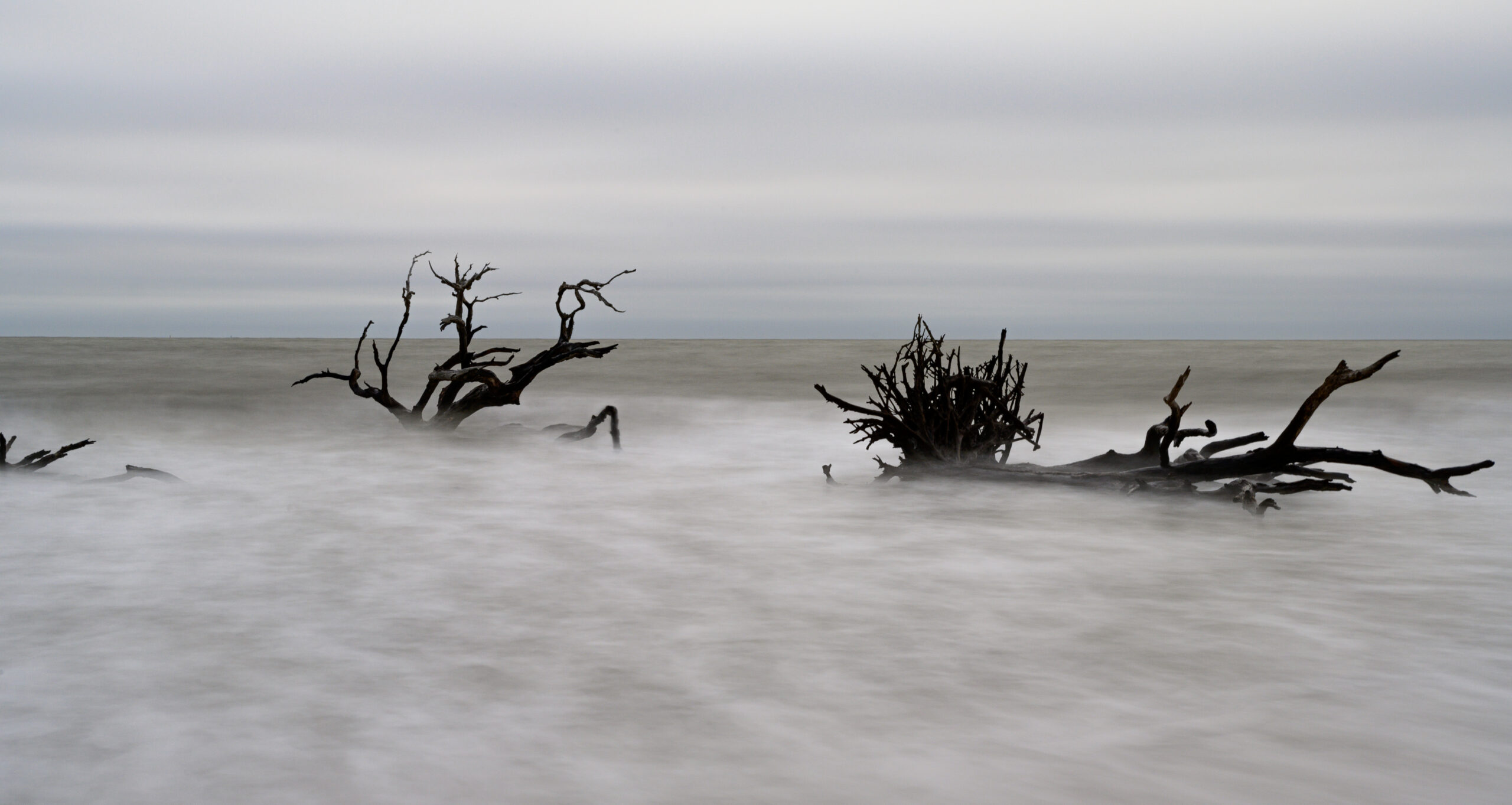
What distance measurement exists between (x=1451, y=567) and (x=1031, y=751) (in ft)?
11.0

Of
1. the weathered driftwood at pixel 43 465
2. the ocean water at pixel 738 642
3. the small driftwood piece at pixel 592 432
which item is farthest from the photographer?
the small driftwood piece at pixel 592 432

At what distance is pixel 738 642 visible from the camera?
398cm

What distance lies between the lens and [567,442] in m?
10.8

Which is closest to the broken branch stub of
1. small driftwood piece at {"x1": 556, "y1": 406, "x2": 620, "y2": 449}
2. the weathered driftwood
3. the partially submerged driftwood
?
the partially submerged driftwood

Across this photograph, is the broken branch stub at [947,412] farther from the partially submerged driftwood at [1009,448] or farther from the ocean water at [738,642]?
the ocean water at [738,642]

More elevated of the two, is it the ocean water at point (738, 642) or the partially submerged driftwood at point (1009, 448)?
the partially submerged driftwood at point (1009, 448)

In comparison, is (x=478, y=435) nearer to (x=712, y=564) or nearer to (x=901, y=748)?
(x=712, y=564)

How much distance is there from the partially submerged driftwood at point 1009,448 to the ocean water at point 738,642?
0.55ft

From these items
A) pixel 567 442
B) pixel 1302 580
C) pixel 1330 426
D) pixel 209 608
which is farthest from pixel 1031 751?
pixel 1330 426

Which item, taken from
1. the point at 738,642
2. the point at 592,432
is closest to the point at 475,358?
the point at 592,432

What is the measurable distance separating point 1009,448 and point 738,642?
3.91m

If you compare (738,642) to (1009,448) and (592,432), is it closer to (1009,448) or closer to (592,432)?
(1009,448)

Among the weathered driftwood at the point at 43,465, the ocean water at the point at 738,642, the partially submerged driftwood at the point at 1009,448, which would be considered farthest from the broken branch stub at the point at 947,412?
the weathered driftwood at the point at 43,465

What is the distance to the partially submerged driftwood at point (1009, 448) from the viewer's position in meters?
6.18
